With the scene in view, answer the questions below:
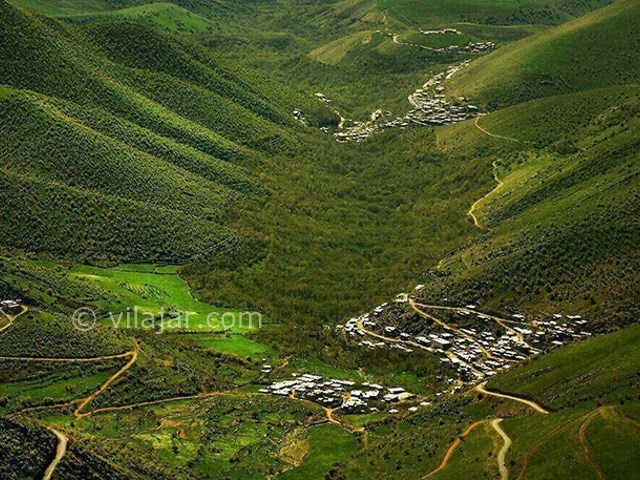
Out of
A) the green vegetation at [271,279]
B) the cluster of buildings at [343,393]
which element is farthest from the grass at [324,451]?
the cluster of buildings at [343,393]

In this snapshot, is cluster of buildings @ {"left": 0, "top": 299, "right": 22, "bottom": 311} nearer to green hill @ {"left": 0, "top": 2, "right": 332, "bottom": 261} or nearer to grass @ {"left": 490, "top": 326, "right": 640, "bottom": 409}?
green hill @ {"left": 0, "top": 2, "right": 332, "bottom": 261}

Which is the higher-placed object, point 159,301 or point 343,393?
point 159,301

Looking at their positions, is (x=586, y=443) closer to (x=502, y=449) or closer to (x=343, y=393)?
(x=502, y=449)

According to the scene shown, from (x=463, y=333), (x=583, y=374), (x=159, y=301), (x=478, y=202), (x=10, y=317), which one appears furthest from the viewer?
(x=478, y=202)

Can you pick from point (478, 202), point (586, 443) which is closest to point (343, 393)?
point (586, 443)

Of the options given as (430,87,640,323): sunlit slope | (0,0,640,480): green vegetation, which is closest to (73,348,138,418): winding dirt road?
(0,0,640,480): green vegetation

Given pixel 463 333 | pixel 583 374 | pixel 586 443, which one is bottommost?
pixel 463 333

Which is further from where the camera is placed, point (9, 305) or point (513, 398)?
point (9, 305)
